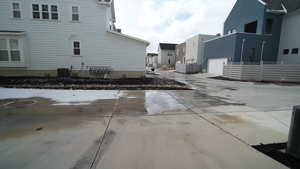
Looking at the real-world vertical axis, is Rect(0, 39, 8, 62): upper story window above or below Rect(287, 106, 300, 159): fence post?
above

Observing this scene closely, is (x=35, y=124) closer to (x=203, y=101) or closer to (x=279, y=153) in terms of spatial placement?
(x=279, y=153)

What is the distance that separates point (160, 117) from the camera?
436 cm

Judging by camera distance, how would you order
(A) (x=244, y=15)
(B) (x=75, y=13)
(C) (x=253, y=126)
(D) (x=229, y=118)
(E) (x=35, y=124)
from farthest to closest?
(A) (x=244, y=15) → (B) (x=75, y=13) → (D) (x=229, y=118) → (C) (x=253, y=126) → (E) (x=35, y=124)

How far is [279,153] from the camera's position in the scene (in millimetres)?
2660

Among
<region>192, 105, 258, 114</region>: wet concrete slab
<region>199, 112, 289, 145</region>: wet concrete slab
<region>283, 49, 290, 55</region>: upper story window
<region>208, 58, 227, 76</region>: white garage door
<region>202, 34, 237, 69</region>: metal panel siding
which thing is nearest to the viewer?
<region>199, 112, 289, 145</region>: wet concrete slab

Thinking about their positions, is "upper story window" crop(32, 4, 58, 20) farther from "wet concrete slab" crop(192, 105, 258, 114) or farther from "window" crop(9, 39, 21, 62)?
"wet concrete slab" crop(192, 105, 258, 114)

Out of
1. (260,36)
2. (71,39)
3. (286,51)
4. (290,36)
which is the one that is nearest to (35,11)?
(71,39)

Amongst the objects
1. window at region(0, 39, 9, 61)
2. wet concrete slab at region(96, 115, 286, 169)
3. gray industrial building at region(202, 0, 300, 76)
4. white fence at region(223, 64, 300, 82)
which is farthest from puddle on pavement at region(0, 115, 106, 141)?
gray industrial building at region(202, 0, 300, 76)

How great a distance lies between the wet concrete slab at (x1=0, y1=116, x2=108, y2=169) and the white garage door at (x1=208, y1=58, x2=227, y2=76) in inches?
746

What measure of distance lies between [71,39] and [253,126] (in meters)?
13.1

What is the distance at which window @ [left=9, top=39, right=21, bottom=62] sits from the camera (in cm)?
1143

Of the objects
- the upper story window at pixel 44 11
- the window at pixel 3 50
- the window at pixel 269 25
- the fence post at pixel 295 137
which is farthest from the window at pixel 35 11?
the window at pixel 269 25

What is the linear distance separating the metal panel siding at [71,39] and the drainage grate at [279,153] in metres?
11.0

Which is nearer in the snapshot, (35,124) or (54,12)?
(35,124)
